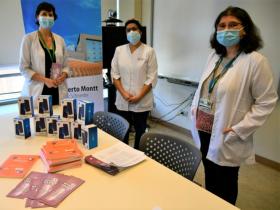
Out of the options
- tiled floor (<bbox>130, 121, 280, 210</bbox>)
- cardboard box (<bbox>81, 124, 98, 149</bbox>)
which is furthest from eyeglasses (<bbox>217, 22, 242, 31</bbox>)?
tiled floor (<bbox>130, 121, 280, 210</bbox>)

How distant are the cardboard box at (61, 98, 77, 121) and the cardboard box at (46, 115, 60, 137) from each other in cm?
6

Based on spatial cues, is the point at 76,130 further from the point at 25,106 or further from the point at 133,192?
the point at 133,192

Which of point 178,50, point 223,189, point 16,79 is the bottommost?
point 223,189

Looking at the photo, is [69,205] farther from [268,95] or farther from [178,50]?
[178,50]

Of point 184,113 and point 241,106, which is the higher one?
point 241,106

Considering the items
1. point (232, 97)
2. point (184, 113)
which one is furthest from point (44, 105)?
point (184, 113)

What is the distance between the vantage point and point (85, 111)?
1562 millimetres

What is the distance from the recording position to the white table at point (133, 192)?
1.09m

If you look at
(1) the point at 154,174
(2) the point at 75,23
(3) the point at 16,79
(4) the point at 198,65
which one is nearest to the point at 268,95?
(1) the point at 154,174

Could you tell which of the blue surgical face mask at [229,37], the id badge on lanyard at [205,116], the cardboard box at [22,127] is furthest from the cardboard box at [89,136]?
the blue surgical face mask at [229,37]

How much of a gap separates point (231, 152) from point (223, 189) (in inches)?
11.7

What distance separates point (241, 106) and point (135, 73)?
4.02 feet

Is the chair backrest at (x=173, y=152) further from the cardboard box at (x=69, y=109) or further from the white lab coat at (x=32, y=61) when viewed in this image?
the white lab coat at (x=32, y=61)

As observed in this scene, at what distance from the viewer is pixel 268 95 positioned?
156 centimetres
